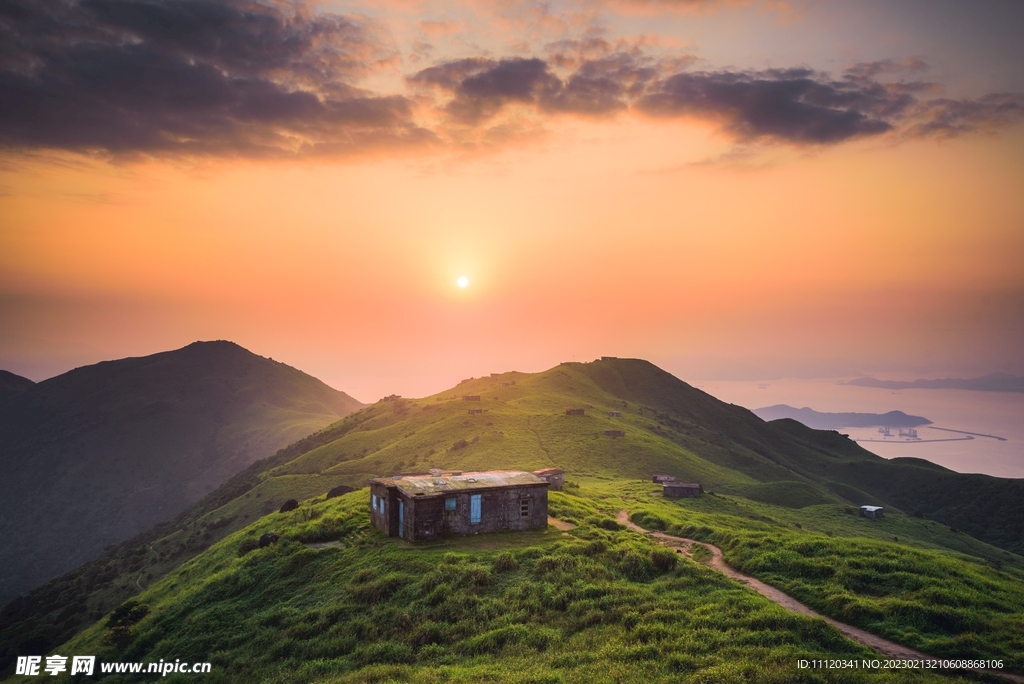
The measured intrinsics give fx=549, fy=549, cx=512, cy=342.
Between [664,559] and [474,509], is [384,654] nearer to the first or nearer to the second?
[474,509]

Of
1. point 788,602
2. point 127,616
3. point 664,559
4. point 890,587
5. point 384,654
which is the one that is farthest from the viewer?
point 127,616

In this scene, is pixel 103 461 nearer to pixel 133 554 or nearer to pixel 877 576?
pixel 133 554

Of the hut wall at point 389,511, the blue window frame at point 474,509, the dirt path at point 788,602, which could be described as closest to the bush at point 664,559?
the dirt path at point 788,602

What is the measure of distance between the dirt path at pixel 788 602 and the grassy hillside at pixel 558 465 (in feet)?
3.67

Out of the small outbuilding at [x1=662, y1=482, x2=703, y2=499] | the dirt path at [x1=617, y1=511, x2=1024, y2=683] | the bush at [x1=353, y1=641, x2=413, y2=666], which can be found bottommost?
the bush at [x1=353, y1=641, x2=413, y2=666]

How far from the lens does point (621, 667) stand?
2106 centimetres

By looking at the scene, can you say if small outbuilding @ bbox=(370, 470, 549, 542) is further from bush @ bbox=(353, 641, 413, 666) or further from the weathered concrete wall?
bush @ bbox=(353, 641, 413, 666)

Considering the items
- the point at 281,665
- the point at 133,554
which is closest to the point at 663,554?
the point at 281,665

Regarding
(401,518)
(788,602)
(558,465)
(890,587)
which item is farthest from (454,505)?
(558,465)

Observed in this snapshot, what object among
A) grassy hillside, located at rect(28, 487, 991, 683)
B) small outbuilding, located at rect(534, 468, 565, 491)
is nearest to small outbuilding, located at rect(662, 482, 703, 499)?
small outbuilding, located at rect(534, 468, 565, 491)

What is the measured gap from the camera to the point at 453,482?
40094 mm

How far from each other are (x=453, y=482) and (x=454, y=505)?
9.00 ft

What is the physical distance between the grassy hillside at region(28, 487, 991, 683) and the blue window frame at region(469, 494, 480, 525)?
5.64 feet

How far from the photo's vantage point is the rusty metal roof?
3781 centimetres
